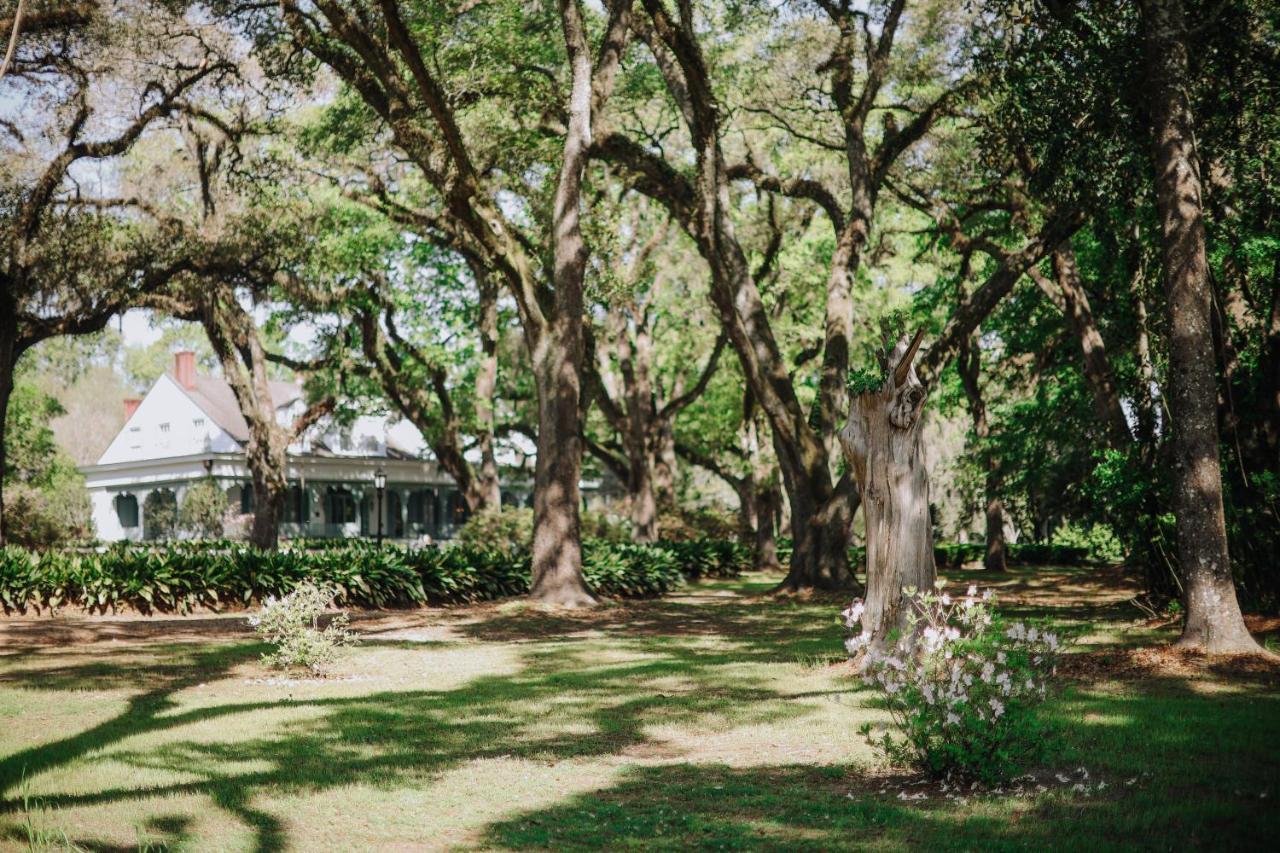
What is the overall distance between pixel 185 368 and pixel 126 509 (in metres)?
6.57

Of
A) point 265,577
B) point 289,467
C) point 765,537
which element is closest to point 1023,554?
point 765,537

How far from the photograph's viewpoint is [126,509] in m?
47.0

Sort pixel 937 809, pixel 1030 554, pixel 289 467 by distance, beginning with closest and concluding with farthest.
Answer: pixel 937 809 → pixel 1030 554 → pixel 289 467

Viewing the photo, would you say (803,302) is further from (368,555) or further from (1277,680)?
(1277,680)

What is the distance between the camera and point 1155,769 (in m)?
6.94

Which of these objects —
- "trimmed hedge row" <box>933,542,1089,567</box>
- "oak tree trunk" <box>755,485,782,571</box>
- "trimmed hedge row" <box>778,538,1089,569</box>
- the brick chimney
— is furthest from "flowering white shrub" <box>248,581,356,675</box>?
the brick chimney

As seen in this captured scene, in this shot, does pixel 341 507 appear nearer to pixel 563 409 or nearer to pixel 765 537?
pixel 765 537

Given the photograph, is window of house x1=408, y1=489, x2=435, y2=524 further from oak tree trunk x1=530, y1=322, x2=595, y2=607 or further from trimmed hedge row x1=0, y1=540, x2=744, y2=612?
oak tree trunk x1=530, y1=322, x2=595, y2=607

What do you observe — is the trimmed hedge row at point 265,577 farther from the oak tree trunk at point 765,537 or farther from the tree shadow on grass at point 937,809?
the tree shadow on grass at point 937,809

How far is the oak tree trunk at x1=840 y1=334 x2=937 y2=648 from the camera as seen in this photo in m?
10.7

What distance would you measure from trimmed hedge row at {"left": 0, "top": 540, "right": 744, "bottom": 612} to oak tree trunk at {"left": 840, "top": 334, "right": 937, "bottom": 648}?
9253mm

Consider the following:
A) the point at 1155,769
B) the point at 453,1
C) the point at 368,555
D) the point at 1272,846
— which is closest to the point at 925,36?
the point at 453,1

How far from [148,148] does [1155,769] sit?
22515mm

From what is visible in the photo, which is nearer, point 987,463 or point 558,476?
point 558,476
